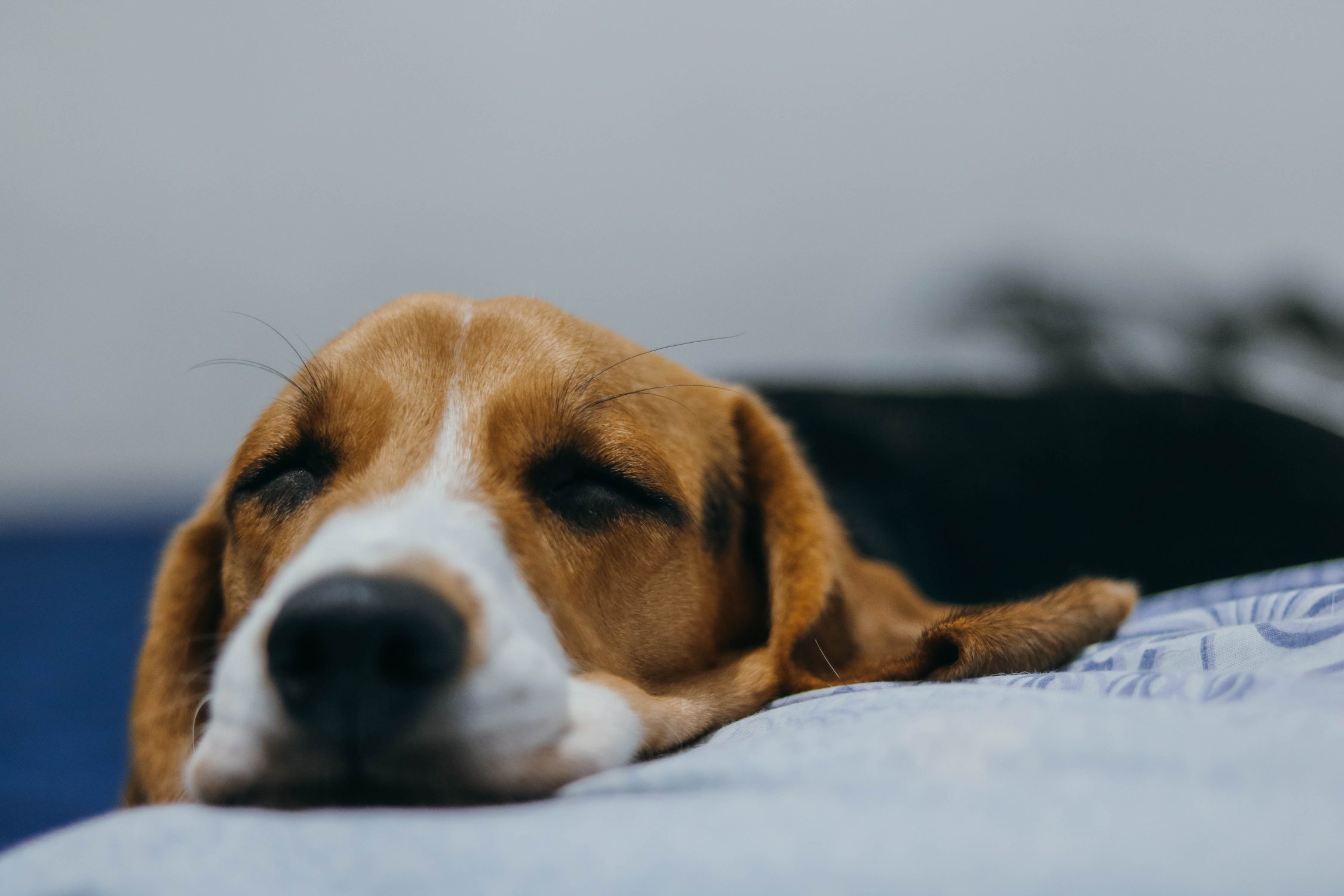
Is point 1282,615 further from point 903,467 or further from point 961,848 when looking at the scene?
point 903,467

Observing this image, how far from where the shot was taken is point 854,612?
1943 millimetres

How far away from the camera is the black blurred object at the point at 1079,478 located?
3.13 metres

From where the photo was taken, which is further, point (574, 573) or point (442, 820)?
point (574, 573)

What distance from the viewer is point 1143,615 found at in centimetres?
203

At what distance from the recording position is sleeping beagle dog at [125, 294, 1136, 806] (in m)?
1.05

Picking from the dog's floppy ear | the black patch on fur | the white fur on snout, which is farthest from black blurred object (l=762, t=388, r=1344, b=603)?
the white fur on snout

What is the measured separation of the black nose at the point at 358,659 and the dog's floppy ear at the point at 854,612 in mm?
931

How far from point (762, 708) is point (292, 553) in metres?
0.92

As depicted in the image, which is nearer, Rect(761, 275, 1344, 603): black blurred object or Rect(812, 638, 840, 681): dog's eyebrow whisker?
Rect(812, 638, 840, 681): dog's eyebrow whisker

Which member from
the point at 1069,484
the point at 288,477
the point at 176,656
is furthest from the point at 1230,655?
the point at 1069,484

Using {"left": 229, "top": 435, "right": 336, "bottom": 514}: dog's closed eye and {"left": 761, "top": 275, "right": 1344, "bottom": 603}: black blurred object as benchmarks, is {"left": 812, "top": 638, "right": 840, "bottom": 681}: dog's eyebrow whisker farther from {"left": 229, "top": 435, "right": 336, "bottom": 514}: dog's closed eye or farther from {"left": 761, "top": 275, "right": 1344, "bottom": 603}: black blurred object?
{"left": 761, "top": 275, "right": 1344, "bottom": 603}: black blurred object

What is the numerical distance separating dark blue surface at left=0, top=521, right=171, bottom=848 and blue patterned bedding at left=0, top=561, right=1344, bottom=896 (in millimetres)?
2336

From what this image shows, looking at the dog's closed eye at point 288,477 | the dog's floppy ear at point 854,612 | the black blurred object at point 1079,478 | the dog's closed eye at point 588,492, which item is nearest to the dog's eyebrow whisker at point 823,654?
the dog's floppy ear at point 854,612

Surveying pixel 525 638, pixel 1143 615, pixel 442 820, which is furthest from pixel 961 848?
pixel 1143 615
